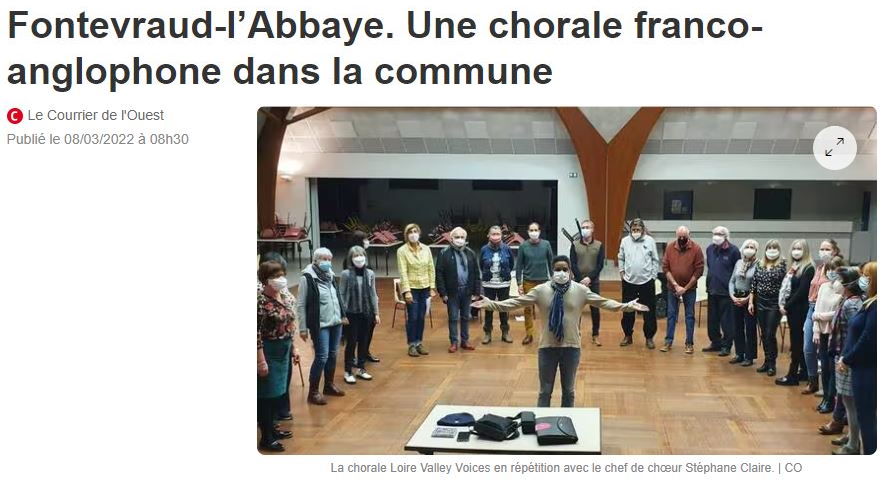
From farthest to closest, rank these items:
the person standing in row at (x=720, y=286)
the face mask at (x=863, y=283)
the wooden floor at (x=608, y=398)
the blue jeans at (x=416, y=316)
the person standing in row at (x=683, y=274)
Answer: the person standing in row at (x=683, y=274), the blue jeans at (x=416, y=316), the person standing in row at (x=720, y=286), the wooden floor at (x=608, y=398), the face mask at (x=863, y=283)

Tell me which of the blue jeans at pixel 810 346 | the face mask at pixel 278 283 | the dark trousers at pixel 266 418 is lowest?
the dark trousers at pixel 266 418

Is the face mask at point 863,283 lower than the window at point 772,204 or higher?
lower

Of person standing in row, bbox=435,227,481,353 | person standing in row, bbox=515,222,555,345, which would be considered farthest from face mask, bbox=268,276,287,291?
person standing in row, bbox=515,222,555,345

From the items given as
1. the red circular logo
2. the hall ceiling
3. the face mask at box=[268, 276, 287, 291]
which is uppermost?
the hall ceiling

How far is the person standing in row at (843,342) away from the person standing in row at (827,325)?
46 centimetres

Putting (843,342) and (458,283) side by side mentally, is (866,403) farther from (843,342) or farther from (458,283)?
(458,283)

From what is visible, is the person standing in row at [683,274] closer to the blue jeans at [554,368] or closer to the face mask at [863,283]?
the blue jeans at [554,368]

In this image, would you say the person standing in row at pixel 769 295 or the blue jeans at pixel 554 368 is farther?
the person standing in row at pixel 769 295

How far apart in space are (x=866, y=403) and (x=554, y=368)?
1324 mm

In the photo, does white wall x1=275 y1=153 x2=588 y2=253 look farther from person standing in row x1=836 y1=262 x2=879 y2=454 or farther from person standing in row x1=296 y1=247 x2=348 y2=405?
person standing in row x1=836 y1=262 x2=879 y2=454

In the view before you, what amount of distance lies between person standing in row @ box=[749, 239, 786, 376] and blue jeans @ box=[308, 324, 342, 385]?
2.72 meters

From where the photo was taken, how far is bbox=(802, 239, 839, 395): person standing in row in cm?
381

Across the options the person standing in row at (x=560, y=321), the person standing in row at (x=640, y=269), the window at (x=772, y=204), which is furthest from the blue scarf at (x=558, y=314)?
the window at (x=772, y=204)

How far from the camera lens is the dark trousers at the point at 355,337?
4.26 meters
